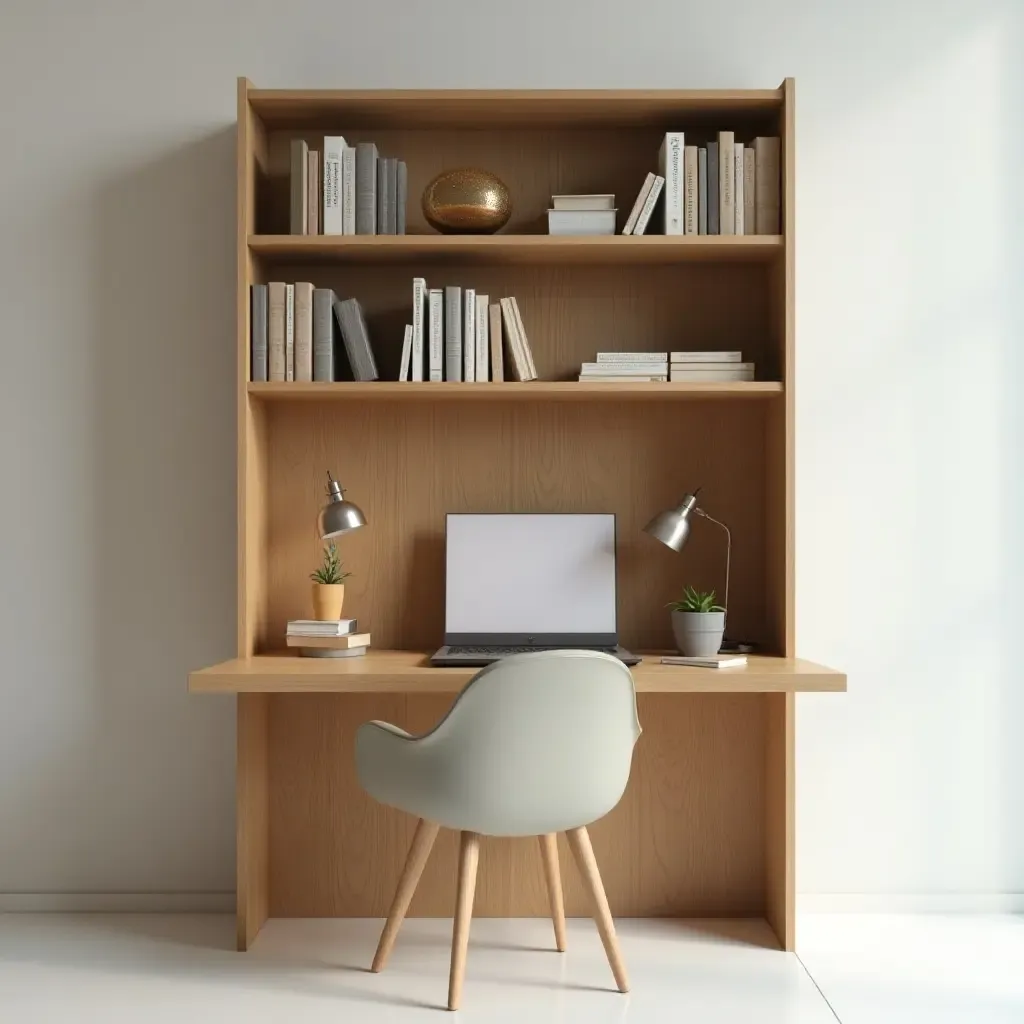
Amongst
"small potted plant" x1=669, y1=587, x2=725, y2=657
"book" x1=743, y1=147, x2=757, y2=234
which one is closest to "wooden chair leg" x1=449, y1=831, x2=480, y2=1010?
"small potted plant" x1=669, y1=587, x2=725, y2=657

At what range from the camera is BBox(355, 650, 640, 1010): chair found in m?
2.18

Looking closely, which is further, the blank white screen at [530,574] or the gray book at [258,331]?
the blank white screen at [530,574]

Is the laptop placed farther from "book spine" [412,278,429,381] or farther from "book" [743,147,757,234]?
"book" [743,147,757,234]

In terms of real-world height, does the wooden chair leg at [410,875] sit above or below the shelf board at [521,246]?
below

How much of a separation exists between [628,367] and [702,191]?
0.47 m

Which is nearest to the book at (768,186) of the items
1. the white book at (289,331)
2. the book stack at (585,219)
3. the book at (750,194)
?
the book at (750,194)

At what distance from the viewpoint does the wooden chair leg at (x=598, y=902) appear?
2.44 meters

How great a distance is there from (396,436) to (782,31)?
153cm

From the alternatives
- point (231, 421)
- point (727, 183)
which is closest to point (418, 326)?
point (231, 421)

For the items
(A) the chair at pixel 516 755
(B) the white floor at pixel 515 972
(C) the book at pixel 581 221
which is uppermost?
(C) the book at pixel 581 221

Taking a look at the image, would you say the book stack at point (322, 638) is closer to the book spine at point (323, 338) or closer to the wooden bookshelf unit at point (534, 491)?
the wooden bookshelf unit at point (534, 491)

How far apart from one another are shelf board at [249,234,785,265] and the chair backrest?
109 cm

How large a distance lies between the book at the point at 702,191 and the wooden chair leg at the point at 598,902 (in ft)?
4.86

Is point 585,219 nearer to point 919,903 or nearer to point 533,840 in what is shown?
point 533,840
